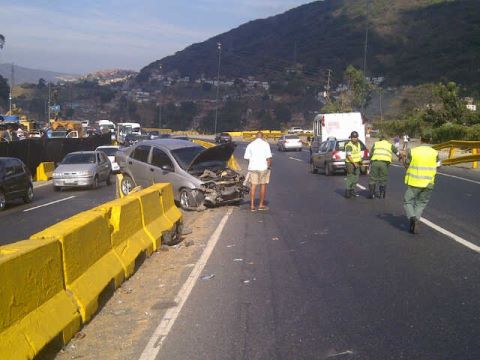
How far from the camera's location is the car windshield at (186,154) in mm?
16250

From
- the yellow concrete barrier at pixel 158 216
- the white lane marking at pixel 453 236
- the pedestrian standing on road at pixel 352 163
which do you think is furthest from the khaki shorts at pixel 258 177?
the white lane marking at pixel 453 236

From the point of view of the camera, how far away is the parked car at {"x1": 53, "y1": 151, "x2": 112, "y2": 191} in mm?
23453

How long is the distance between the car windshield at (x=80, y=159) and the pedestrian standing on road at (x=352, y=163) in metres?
11.6

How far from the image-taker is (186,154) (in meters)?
16.8

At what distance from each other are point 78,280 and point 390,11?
160 metres

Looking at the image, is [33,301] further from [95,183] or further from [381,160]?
[95,183]

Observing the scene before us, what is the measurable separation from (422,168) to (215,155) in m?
6.61

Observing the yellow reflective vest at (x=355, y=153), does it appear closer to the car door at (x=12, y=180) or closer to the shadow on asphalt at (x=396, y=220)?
the shadow on asphalt at (x=396, y=220)

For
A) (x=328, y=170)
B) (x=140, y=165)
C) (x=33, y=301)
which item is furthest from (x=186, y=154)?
(x=33, y=301)

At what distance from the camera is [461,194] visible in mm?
17859

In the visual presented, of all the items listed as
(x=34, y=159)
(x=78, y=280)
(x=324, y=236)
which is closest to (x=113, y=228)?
(x=78, y=280)

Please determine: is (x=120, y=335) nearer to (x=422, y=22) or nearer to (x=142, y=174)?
(x=142, y=174)

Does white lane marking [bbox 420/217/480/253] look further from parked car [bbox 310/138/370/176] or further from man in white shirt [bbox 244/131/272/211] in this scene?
parked car [bbox 310/138/370/176]

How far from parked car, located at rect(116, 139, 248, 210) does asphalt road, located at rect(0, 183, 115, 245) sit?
6.09ft
